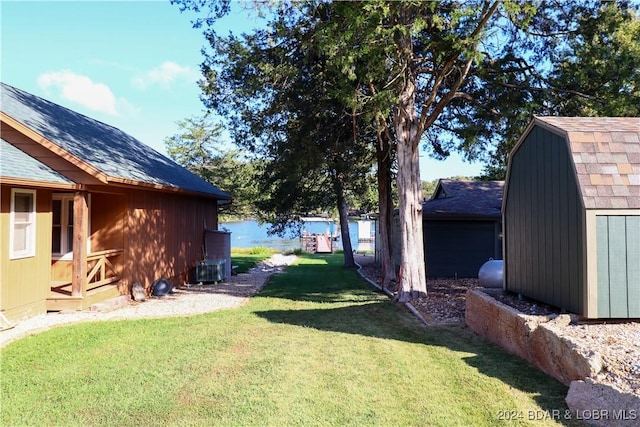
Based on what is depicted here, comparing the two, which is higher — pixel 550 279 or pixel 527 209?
pixel 527 209

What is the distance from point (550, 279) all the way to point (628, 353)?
183 centimetres

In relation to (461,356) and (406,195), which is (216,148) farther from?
(461,356)

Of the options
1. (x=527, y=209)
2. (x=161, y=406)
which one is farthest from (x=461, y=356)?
(x=161, y=406)

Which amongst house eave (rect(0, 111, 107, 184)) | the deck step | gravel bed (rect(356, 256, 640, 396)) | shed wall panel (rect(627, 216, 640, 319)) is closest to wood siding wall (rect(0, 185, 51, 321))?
the deck step

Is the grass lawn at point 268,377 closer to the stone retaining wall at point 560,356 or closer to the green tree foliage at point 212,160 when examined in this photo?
the stone retaining wall at point 560,356

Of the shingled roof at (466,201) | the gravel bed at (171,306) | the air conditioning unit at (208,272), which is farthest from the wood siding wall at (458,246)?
the air conditioning unit at (208,272)

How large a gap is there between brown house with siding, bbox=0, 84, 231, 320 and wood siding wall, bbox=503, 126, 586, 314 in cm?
725

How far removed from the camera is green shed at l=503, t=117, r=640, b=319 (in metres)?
4.87

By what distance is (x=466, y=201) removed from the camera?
1627cm

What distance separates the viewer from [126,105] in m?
26.4

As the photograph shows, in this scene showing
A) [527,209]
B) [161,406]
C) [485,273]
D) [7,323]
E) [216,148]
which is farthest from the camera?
[216,148]

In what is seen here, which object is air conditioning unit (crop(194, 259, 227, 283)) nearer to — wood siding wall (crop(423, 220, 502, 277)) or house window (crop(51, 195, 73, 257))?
house window (crop(51, 195, 73, 257))

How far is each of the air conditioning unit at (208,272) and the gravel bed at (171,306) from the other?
30cm

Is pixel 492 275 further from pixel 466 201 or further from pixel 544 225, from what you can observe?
pixel 466 201
